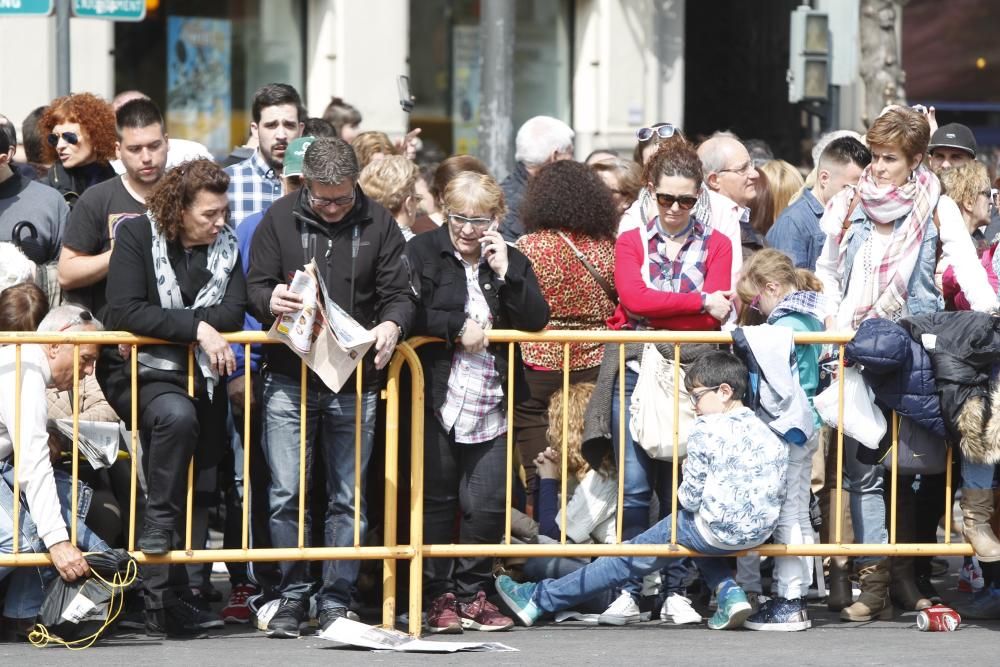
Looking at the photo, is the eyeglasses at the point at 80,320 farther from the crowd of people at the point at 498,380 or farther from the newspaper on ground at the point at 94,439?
the newspaper on ground at the point at 94,439

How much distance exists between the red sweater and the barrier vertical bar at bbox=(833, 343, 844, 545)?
627 millimetres

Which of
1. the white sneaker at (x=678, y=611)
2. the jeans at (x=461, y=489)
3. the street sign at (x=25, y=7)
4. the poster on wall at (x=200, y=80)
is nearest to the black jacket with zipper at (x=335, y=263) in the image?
the jeans at (x=461, y=489)

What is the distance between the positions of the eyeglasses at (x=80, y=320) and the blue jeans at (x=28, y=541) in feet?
2.00

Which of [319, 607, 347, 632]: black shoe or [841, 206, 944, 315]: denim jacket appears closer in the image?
[319, 607, 347, 632]: black shoe

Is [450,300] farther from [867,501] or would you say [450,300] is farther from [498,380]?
[867,501]

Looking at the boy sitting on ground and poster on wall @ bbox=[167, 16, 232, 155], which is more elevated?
poster on wall @ bbox=[167, 16, 232, 155]

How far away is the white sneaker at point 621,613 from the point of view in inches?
300

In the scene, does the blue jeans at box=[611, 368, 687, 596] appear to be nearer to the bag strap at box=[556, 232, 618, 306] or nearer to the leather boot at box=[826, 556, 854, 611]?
the bag strap at box=[556, 232, 618, 306]

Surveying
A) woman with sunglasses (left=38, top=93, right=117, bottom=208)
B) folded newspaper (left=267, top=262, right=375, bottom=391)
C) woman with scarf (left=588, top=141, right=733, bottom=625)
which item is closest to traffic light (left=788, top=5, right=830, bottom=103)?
woman with scarf (left=588, top=141, right=733, bottom=625)

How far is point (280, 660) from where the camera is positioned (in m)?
6.79

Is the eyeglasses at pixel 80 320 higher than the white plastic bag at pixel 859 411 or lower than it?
higher

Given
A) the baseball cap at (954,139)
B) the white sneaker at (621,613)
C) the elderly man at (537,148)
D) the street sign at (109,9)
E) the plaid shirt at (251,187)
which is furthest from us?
the street sign at (109,9)

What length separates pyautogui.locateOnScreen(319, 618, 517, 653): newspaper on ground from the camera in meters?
7.00

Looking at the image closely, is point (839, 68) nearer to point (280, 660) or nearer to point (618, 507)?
point (618, 507)
